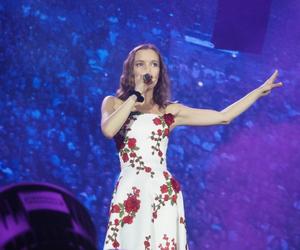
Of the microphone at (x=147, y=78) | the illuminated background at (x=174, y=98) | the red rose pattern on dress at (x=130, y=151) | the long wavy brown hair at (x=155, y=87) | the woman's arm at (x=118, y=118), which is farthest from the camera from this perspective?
the illuminated background at (x=174, y=98)

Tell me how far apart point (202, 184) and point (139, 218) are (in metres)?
1.66

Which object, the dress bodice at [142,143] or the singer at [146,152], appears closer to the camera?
the singer at [146,152]

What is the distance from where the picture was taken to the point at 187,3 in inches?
154

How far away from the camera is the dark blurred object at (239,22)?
12.9 feet

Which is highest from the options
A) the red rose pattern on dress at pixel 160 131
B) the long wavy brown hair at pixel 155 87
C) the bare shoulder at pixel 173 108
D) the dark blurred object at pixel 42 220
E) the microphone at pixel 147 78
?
the long wavy brown hair at pixel 155 87

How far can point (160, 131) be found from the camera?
2543 mm

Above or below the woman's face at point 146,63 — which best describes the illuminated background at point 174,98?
above

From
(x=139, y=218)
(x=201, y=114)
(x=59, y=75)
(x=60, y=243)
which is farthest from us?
(x=59, y=75)

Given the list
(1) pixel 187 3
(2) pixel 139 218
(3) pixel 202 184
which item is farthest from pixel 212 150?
(2) pixel 139 218

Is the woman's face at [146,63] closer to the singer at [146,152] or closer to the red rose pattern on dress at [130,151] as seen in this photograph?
the singer at [146,152]

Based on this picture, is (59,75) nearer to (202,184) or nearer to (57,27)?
(57,27)

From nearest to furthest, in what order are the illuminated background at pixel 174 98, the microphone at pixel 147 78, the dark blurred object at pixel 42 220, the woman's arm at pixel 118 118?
1. the dark blurred object at pixel 42 220
2. the woman's arm at pixel 118 118
3. the microphone at pixel 147 78
4. the illuminated background at pixel 174 98

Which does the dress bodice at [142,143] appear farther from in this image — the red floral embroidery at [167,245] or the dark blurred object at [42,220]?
the dark blurred object at [42,220]

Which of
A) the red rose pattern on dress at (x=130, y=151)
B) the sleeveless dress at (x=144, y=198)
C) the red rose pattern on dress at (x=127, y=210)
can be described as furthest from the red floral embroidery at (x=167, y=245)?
the red rose pattern on dress at (x=130, y=151)
